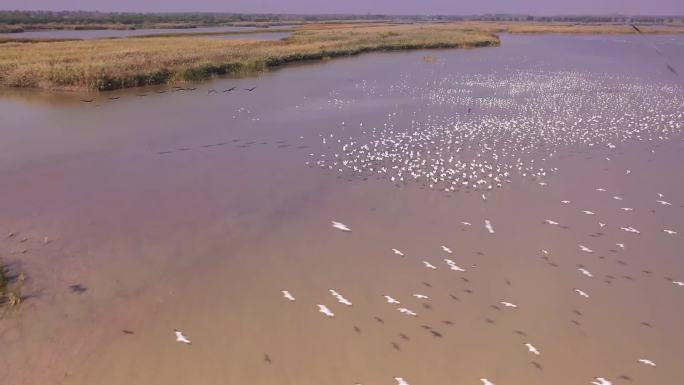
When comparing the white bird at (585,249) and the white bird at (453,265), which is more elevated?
the white bird at (585,249)

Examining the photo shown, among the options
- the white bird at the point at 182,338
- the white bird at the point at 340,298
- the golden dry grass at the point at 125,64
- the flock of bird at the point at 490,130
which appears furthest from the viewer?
the golden dry grass at the point at 125,64

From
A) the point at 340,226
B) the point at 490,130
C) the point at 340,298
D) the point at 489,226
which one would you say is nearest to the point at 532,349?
the point at 340,298

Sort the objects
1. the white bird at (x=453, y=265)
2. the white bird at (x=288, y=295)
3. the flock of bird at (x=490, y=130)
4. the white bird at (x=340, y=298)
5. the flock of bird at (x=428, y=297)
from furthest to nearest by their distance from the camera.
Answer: the flock of bird at (x=490, y=130) < the white bird at (x=453, y=265) < the white bird at (x=288, y=295) < the white bird at (x=340, y=298) < the flock of bird at (x=428, y=297)

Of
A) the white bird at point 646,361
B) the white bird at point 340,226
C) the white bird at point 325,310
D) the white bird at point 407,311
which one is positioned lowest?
the white bird at point 646,361

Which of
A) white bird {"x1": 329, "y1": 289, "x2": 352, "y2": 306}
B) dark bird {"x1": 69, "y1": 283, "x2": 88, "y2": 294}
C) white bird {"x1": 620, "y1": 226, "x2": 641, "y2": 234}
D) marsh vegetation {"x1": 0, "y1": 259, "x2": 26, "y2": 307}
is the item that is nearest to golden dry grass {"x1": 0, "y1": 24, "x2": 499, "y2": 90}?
marsh vegetation {"x1": 0, "y1": 259, "x2": 26, "y2": 307}

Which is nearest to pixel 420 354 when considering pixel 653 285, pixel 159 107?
pixel 653 285

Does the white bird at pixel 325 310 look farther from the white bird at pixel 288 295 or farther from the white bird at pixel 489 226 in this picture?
the white bird at pixel 489 226

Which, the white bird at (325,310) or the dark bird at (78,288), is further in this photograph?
the dark bird at (78,288)

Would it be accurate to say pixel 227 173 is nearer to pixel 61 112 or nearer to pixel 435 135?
pixel 435 135

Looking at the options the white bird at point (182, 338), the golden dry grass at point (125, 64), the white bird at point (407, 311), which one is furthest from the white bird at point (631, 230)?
the golden dry grass at point (125, 64)

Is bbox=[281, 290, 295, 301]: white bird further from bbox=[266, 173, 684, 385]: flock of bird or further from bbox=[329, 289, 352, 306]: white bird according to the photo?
bbox=[329, 289, 352, 306]: white bird
